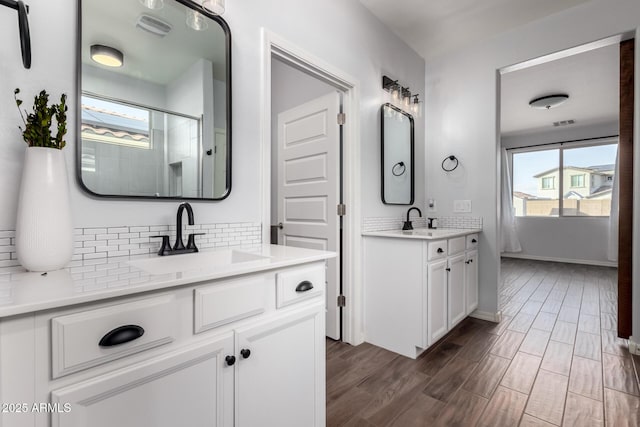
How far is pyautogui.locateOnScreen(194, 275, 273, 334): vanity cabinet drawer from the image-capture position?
2.92ft

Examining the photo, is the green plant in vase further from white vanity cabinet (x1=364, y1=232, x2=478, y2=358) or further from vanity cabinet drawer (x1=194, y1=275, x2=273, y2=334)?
white vanity cabinet (x1=364, y1=232, x2=478, y2=358)

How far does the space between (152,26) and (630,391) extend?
3215 millimetres

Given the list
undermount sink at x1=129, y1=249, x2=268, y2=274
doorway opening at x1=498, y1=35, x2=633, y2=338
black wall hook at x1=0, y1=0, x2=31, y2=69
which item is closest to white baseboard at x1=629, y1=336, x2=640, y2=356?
doorway opening at x1=498, y1=35, x2=633, y2=338

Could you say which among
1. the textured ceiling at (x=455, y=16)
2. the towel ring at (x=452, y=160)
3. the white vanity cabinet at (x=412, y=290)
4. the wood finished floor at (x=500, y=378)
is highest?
the textured ceiling at (x=455, y=16)

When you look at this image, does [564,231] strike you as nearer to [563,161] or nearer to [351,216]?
[563,161]

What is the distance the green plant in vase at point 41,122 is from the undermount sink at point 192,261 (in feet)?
1.54

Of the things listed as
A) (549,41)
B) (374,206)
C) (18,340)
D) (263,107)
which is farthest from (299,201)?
(549,41)

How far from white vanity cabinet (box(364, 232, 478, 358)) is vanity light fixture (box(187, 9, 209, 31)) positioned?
179cm

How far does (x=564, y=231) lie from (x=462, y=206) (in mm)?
4459

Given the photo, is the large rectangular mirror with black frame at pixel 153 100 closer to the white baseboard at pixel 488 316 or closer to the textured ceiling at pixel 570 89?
the white baseboard at pixel 488 316

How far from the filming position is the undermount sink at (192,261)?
1118mm

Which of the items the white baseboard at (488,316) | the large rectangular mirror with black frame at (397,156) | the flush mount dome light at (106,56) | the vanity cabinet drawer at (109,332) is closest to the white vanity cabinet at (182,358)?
the vanity cabinet drawer at (109,332)

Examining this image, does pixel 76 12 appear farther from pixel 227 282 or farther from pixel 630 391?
pixel 630 391

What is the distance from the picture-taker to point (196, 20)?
141cm
